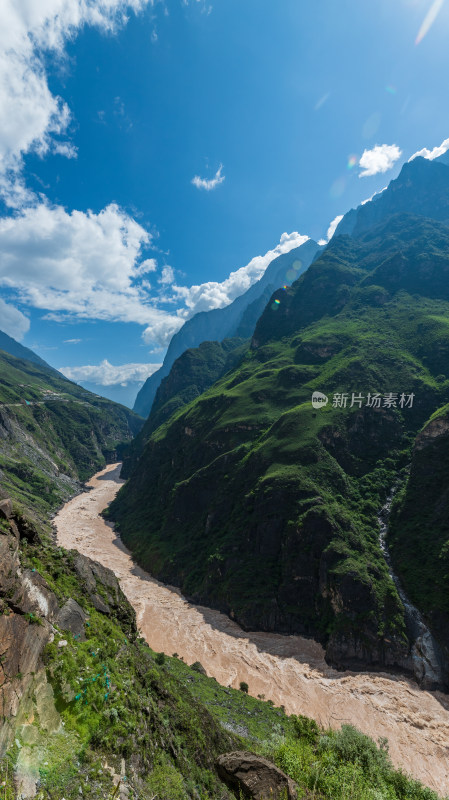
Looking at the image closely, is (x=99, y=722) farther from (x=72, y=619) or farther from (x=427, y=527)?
(x=427, y=527)

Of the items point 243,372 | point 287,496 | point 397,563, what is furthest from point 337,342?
point 397,563

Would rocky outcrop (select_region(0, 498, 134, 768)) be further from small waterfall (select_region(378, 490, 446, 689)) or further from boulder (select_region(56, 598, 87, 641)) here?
small waterfall (select_region(378, 490, 446, 689))

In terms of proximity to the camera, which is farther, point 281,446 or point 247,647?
point 281,446

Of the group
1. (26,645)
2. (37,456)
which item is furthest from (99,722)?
(37,456)

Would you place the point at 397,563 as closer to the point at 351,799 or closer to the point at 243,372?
the point at 351,799

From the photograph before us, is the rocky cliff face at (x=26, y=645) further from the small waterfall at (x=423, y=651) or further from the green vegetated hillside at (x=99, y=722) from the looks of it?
the small waterfall at (x=423, y=651)

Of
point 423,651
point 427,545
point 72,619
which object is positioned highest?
point 427,545
